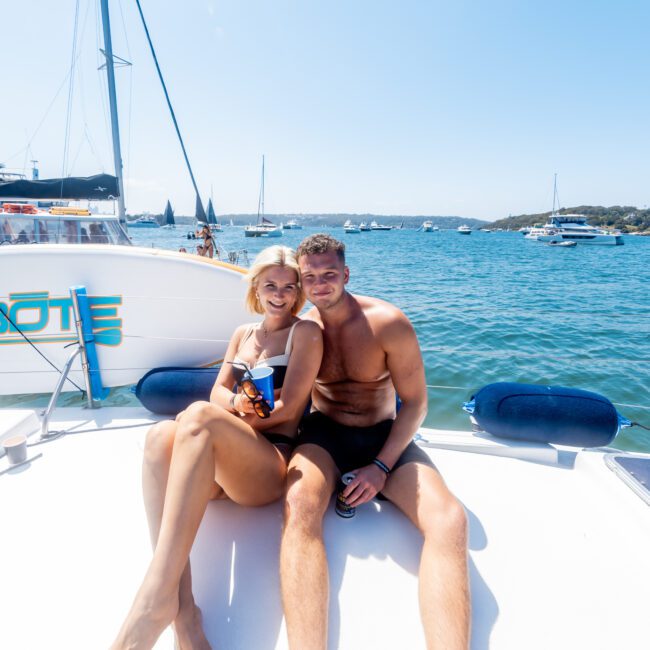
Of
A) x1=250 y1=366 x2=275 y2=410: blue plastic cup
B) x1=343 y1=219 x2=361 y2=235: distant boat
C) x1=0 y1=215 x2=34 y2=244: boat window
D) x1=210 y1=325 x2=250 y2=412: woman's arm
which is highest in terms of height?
x1=343 y1=219 x2=361 y2=235: distant boat

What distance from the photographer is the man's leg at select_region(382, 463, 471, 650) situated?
1.24 metres

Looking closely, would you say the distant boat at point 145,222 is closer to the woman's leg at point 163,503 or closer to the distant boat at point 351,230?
the distant boat at point 351,230

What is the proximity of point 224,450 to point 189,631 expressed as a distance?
0.58 meters

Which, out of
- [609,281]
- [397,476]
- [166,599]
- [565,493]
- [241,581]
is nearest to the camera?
[166,599]

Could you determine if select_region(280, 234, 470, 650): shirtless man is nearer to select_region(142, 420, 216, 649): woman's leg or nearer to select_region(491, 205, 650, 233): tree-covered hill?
select_region(142, 420, 216, 649): woman's leg

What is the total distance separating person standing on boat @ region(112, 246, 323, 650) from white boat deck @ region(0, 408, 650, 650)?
185 millimetres

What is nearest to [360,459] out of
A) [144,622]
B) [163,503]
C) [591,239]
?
[163,503]

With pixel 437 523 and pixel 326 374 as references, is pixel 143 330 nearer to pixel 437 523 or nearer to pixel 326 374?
pixel 326 374

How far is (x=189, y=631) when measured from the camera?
127cm

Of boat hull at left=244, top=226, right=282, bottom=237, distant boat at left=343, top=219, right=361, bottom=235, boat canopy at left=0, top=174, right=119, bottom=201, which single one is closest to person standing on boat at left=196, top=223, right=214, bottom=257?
boat canopy at left=0, top=174, right=119, bottom=201

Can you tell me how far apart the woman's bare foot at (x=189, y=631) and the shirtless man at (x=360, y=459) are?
11.4 inches

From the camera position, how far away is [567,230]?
5212 cm

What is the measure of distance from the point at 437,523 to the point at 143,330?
2672 mm

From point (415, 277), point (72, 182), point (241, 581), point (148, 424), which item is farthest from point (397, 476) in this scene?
point (415, 277)
